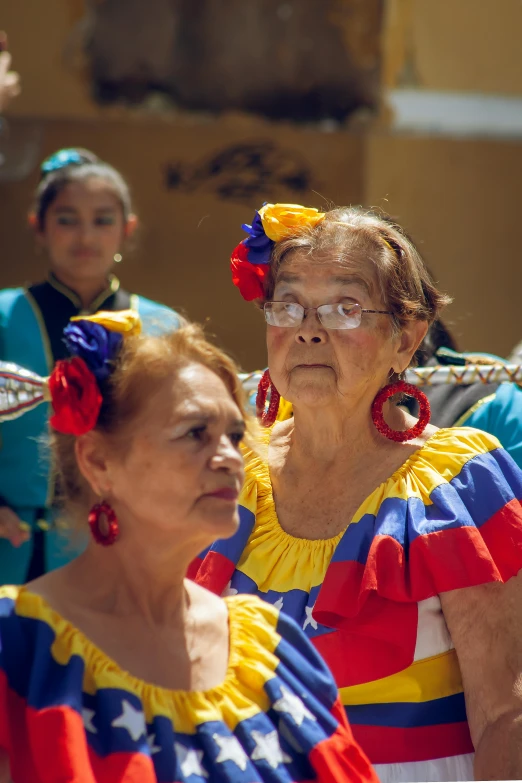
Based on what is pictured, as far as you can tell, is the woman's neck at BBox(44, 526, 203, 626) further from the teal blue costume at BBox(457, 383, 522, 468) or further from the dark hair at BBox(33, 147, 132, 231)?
the dark hair at BBox(33, 147, 132, 231)

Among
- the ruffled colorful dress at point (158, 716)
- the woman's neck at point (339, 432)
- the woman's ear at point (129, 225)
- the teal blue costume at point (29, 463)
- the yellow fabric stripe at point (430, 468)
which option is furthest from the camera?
the woman's ear at point (129, 225)

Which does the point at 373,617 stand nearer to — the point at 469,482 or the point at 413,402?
the point at 469,482

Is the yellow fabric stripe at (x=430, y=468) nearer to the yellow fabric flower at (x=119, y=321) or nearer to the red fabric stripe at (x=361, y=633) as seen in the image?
the red fabric stripe at (x=361, y=633)

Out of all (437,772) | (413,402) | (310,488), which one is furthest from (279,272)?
(437,772)

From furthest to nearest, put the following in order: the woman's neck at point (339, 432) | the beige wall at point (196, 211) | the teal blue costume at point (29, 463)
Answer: the beige wall at point (196, 211)
the teal blue costume at point (29, 463)
the woman's neck at point (339, 432)

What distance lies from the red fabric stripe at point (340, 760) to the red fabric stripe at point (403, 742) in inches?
18.2

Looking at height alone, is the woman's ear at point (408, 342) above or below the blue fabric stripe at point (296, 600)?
above

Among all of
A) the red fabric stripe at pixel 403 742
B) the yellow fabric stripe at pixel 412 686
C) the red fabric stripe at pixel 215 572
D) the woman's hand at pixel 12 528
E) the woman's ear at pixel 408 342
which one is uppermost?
the woman's ear at pixel 408 342

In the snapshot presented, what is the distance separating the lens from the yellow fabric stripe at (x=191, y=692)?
1.79m

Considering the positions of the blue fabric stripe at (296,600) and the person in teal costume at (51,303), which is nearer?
the blue fabric stripe at (296,600)

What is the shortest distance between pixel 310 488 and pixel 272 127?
14.0 ft

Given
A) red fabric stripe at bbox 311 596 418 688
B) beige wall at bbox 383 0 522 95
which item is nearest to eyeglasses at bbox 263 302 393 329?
red fabric stripe at bbox 311 596 418 688

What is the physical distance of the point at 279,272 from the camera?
274 cm

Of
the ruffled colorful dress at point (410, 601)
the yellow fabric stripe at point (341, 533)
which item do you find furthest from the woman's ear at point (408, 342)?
the ruffled colorful dress at point (410, 601)
